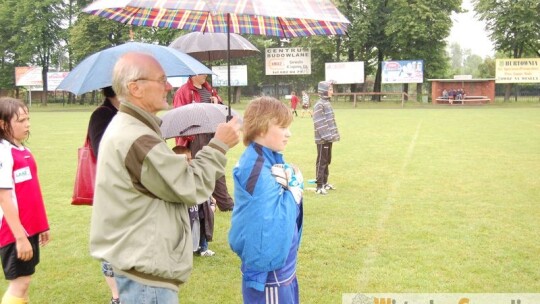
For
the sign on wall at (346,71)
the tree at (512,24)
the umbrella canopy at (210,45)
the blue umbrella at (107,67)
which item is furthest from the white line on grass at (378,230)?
the tree at (512,24)

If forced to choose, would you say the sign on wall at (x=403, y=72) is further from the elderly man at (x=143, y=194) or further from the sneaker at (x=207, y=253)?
the elderly man at (x=143, y=194)

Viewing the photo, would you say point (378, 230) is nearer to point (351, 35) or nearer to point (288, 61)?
point (288, 61)

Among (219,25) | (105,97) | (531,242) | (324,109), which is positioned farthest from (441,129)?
(105,97)

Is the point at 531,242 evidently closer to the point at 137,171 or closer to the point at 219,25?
the point at 219,25

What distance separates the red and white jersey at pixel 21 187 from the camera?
3.50 meters

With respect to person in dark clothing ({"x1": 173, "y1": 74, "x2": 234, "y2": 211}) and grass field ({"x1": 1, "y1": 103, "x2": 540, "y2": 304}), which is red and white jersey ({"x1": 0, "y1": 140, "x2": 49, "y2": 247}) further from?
person in dark clothing ({"x1": 173, "y1": 74, "x2": 234, "y2": 211})

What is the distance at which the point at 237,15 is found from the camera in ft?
16.8

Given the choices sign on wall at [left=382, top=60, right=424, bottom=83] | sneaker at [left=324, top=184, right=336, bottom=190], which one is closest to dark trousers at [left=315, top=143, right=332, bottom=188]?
sneaker at [left=324, top=184, right=336, bottom=190]

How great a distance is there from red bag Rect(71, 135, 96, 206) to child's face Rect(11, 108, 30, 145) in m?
0.42

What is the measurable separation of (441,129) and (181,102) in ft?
57.4

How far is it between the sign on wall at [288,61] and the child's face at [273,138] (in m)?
48.3

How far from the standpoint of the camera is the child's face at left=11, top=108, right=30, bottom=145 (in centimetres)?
367

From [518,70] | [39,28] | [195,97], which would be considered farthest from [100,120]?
[39,28]

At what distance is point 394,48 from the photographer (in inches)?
2199
